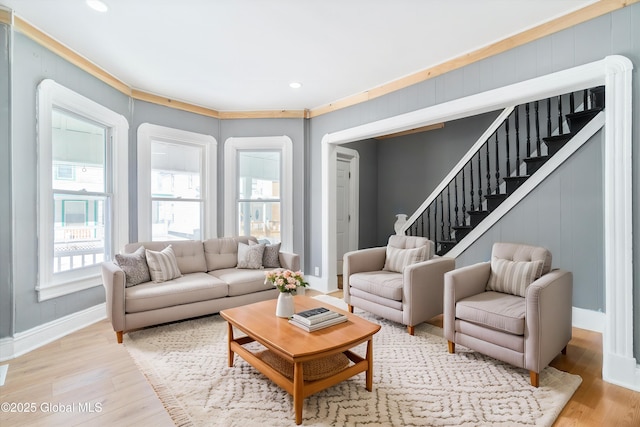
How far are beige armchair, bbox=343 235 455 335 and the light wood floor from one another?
111 centimetres

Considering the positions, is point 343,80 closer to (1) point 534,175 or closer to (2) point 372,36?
(2) point 372,36

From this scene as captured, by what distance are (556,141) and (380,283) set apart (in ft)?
8.60

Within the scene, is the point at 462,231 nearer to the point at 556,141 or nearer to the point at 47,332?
the point at 556,141

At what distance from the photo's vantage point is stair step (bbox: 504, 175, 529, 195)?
391 centimetres

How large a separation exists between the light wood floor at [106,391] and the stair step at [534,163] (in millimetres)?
1938

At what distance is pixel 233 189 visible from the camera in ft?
16.4

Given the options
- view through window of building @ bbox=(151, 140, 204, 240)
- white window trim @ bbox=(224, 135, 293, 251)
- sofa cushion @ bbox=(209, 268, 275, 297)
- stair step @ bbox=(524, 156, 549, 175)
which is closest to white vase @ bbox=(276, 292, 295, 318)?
sofa cushion @ bbox=(209, 268, 275, 297)

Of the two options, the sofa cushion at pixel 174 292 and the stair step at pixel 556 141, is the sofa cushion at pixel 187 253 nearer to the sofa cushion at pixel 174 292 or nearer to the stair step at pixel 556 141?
the sofa cushion at pixel 174 292

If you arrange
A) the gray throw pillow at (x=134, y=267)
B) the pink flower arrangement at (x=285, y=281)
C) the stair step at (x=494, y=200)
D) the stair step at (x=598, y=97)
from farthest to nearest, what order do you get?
the stair step at (x=494, y=200) → the stair step at (x=598, y=97) → the gray throw pillow at (x=134, y=267) → the pink flower arrangement at (x=285, y=281)

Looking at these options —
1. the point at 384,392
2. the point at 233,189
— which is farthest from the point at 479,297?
the point at 233,189

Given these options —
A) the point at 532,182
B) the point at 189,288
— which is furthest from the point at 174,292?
the point at 532,182

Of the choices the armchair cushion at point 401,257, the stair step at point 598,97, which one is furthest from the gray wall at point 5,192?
the stair step at point 598,97

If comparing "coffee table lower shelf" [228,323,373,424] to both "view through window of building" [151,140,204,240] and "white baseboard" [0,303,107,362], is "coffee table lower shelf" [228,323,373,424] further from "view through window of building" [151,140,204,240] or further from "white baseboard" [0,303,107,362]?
"view through window of building" [151,140,204,240]

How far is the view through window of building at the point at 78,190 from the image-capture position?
322 cm
